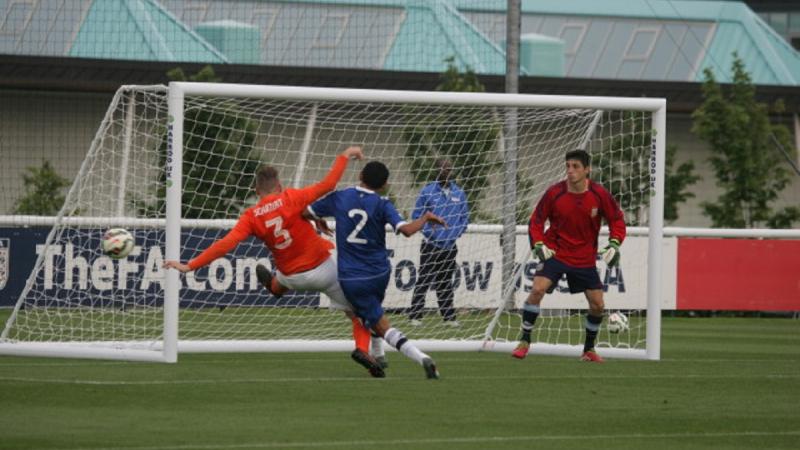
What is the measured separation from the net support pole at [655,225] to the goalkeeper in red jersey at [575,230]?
750mm

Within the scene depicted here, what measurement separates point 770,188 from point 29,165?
568 inches

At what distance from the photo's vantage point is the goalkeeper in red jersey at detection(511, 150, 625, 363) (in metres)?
15.1

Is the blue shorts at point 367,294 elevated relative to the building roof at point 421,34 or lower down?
lower down

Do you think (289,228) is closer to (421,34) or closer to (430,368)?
(430,368)

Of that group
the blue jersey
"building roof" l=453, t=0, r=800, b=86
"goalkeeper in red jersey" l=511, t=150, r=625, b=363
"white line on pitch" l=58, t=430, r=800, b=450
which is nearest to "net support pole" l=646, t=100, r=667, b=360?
"goalkeeper in red jersey" l=511, t=150, r=625, b=363

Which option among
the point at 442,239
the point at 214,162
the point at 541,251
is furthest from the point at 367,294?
the point at 214,162

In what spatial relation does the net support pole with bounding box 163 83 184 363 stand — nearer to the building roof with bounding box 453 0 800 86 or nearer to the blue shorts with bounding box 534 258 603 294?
the blue shorts with bounding box 534 258 603 294

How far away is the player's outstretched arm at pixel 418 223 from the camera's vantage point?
12.4 meters

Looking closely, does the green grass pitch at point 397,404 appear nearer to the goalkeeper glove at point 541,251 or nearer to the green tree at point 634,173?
the goalkeeper glove at point 541,251

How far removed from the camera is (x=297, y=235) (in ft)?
44.1

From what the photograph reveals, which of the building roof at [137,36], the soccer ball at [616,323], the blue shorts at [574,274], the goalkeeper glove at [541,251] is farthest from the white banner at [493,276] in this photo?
the building roof at [137,36]

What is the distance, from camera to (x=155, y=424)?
9680 millimetres

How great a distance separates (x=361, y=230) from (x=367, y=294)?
526mm

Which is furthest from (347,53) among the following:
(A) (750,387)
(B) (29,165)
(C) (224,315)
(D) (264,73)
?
(A) (750,387)
